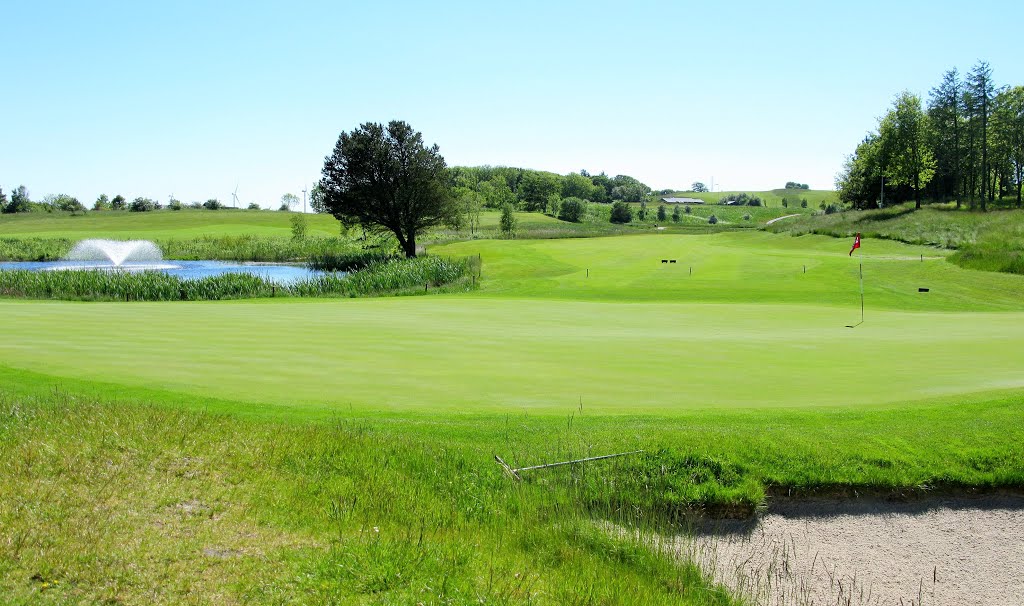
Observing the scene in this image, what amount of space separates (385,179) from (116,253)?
34799mm

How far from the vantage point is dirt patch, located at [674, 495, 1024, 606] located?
7.01 meters

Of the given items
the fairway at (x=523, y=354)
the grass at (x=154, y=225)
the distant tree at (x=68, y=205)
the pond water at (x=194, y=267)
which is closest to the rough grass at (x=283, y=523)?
the fairway at (x=523, y=354)

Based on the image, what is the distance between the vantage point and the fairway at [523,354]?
11.6 m

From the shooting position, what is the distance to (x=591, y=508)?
7.86m

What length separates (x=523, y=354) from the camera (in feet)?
49.4

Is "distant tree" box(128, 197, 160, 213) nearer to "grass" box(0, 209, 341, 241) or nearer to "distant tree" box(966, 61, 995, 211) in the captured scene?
"grass" box(0, 209, 341, 241)

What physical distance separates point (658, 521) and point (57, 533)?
5506mm

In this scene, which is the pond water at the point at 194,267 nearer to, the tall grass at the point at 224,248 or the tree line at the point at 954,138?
the tall grass at the point at 224,248

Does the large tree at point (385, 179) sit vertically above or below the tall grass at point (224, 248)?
above

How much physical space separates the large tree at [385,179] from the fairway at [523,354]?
3408 cm

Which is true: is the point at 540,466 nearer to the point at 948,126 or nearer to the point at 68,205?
the point at 948,126

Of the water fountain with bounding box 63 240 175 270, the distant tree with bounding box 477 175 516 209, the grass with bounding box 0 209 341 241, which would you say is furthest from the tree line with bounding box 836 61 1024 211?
the distant tree with bounding box 477 175 516 209

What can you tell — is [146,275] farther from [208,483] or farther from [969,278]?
[969,278]

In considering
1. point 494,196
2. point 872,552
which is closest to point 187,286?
point 872,552
